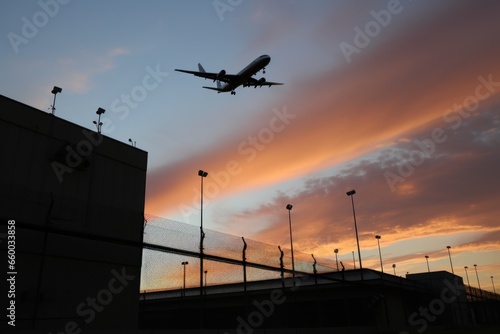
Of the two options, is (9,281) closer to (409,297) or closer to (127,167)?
(127,167)

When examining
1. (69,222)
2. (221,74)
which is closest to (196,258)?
(69,222)

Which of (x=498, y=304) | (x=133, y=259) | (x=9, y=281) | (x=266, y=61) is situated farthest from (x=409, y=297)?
(x=498, y=304)

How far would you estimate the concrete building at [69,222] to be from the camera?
16.5 meters

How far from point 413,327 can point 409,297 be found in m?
4.04

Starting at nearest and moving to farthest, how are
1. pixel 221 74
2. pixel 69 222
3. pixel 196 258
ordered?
pixel 196 258, pixel 69 222, pixel 221 74

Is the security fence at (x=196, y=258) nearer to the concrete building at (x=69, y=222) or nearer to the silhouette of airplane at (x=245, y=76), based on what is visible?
the concrete building at (x=69, y=222)

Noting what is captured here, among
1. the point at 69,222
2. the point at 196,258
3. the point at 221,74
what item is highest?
the point at 221,74

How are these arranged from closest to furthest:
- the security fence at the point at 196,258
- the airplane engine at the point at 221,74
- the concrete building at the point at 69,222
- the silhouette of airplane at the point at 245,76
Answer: the security fence at the point at 196,258 → the concrete building at the point at 69,222 → the silhouette of airplane at the point at 245,76 → the airplane engine at the point at 221,74

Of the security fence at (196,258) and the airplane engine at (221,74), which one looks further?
the airplane engine at (221,74)

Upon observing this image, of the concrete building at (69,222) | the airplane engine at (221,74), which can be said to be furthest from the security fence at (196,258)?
the airplane engine at (221,74)

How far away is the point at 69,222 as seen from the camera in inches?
704

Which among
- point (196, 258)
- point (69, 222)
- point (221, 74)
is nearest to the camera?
point (196, 258)

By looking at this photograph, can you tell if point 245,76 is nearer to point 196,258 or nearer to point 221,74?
point 221,74

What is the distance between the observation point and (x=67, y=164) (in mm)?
19625
